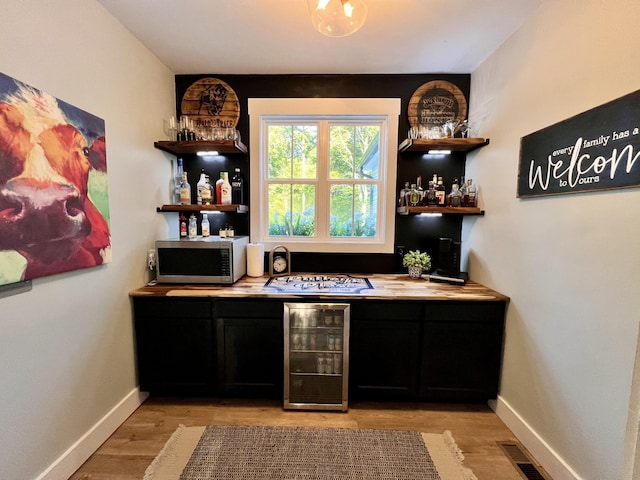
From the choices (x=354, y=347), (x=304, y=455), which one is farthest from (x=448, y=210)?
(x=304, y=455)

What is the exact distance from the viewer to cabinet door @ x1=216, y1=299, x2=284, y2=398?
81.7 inches

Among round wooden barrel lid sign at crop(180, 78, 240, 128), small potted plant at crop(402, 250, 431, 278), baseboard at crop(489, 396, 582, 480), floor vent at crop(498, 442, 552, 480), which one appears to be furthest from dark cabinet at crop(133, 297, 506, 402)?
round wooden barrel lid sign at crop(180, 78, 240, 128)

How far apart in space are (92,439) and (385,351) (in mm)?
1939

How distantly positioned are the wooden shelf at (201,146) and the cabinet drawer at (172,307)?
48.7 inches

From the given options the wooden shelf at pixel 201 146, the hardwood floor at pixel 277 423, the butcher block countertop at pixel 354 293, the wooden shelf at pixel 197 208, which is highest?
the wooden shelf at pixel 201 146

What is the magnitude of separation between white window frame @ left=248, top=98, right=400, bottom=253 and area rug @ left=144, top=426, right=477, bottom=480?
148 cm

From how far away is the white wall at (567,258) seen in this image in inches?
49.1

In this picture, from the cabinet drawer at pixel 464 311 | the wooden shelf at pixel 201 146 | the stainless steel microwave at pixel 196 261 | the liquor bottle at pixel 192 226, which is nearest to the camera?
the cabinet drawer at pixel 464 311

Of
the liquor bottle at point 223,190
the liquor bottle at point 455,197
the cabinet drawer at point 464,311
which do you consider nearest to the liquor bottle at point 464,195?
the liquor bottle at point 455,197

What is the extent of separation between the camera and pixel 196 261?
87.5 inches

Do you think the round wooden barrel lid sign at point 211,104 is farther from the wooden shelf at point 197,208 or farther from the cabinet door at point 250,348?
the cabinet door at point 250,348

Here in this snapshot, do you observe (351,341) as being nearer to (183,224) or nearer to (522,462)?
(522,462)

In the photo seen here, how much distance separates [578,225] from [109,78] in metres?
2.87

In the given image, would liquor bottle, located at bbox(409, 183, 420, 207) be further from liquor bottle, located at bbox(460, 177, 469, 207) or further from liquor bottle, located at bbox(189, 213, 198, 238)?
liquor bottle, located at bbox(189, 213, 198, 238)
